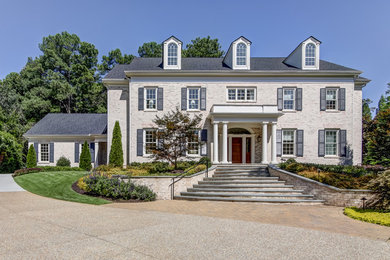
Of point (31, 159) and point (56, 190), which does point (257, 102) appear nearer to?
point (56, 190)

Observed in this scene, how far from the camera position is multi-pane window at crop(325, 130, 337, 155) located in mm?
18672

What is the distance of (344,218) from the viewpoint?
8062mm

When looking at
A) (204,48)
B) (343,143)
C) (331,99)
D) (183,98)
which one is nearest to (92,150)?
(183,98)

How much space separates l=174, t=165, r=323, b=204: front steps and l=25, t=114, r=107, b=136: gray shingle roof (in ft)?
47.1

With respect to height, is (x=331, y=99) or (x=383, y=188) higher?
(x=331, y=99)

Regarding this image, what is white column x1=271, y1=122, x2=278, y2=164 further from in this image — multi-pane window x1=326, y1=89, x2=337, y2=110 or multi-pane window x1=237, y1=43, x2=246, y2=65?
multi-pane window x1=237, y1=43, x2=246, y2=65

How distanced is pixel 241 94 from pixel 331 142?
7.79 metres

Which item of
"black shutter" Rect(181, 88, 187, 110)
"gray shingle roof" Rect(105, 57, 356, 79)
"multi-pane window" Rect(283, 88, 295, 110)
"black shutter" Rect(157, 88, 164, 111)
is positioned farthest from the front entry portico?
"black shutter" Rect(157, 88, 164, 111)

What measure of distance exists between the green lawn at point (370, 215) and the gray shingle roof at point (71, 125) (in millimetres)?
20846

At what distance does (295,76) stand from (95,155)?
18478 millimetres

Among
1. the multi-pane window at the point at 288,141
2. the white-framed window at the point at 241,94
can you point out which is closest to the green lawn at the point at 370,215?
the multi-pane window at the point at 288,141

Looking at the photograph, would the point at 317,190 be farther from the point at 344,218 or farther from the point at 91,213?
the point at 91,213

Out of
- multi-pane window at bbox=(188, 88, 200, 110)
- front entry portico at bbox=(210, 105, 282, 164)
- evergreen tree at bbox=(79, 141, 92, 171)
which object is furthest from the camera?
evergreen tree at bbox=(79, 141, 92, 171)

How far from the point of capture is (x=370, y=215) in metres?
8.00
